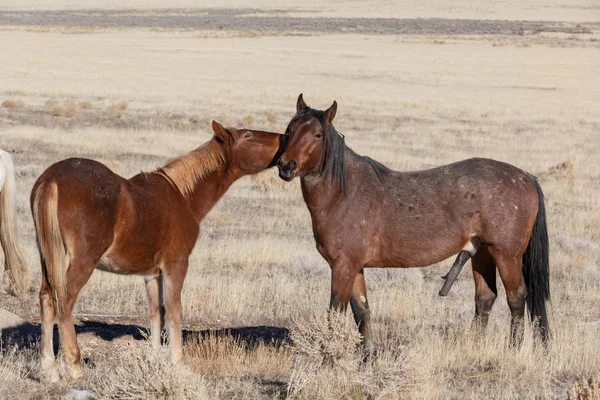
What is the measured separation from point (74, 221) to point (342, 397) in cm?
202

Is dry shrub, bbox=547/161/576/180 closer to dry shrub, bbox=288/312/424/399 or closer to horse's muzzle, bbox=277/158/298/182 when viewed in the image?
horse's muzzle, bbox=277/158/298/182

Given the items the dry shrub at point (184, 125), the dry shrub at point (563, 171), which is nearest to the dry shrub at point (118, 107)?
the dry shrub at point (184, 125)

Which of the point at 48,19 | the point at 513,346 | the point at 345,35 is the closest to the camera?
the point at 513,346

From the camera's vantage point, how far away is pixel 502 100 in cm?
3669

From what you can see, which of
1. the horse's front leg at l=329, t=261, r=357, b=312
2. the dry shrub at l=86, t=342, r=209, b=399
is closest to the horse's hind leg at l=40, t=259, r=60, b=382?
the dry shrub at l=86, t=342, r=209, b=399

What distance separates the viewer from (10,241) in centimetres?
736

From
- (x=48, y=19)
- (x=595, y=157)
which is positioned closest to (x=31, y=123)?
(x=595, y=157)

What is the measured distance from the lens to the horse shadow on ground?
7.25 metres

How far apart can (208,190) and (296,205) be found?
858 centimetres

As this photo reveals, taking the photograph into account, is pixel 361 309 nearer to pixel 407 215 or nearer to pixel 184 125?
pixel 407 215

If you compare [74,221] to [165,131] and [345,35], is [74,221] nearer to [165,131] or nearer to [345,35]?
[165,131]

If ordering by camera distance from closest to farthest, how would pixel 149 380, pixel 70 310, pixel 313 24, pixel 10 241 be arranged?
1. pixel 149 380
2. pixel 70 310
3. pixel 10 241
4. pixel 313 24

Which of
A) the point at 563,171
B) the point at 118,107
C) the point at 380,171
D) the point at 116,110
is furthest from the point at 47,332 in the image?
the point at 118,107

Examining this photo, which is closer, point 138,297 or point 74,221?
point 74,221
